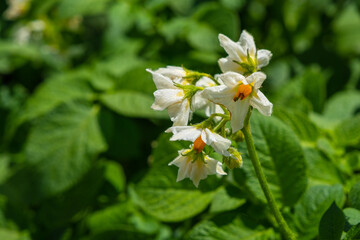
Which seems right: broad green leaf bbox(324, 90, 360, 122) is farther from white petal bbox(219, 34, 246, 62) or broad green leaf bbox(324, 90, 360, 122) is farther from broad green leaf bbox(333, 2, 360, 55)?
white petal bbox(219, 34, 246, 62)

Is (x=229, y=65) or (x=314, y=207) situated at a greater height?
(x=229, y=65)

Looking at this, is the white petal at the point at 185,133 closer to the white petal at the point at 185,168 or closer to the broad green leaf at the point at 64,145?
the white petal at the point at 185,168

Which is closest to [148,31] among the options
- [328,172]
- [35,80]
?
[35,80]

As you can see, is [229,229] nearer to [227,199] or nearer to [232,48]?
[227,199]

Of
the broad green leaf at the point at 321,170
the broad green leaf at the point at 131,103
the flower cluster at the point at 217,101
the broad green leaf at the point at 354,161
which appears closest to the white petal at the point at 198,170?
the flower cluster at the point at 217,101

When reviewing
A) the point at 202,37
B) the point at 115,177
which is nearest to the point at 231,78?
the point at 115,177

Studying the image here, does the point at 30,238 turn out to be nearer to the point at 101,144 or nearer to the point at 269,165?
the point at 101,144

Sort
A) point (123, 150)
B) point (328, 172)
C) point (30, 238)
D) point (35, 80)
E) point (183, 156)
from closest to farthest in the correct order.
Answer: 1. point (183, 156)
2. point (328, 172)
3. point (30, 238)
4. point (123, 150)
5. point (35, 80)
